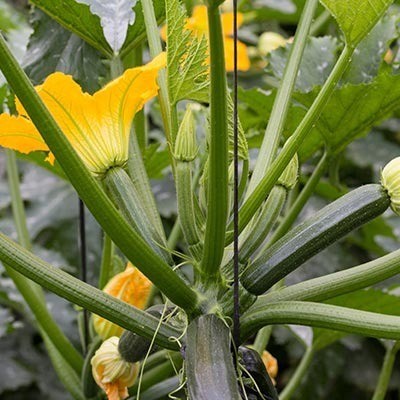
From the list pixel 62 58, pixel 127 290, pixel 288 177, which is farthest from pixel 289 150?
pixel 62 58

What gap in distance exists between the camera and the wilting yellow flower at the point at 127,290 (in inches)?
38.6

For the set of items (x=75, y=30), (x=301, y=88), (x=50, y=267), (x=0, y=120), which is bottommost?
(x=50, y=267)

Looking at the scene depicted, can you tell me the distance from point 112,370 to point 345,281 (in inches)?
11.3

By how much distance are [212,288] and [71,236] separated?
1.06 meters

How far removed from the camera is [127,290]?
3.25 feet

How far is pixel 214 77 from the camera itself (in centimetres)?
68

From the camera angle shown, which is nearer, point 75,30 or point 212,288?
point 212,288

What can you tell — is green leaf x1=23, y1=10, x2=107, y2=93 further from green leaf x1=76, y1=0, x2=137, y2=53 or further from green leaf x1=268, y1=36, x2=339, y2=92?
green leaf x1=268, y1=36, x2=339, y2=92

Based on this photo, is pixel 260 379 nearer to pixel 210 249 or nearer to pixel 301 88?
pixel 210 249

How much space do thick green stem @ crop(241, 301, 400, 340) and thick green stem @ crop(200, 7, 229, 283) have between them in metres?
0.06

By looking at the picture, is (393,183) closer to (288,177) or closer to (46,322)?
(288,177)

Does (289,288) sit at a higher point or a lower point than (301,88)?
lower

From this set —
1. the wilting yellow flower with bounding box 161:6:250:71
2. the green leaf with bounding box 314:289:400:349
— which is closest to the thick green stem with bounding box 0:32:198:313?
the green leaf with bounding box 314:289:400:349

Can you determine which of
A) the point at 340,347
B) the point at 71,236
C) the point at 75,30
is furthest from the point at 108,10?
the point at 340,347
